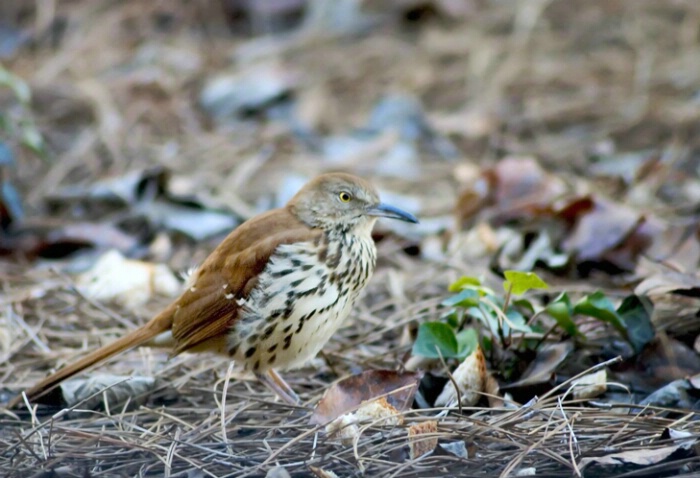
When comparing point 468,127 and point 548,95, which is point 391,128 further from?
point 548,95

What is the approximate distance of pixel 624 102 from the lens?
26.5 ft

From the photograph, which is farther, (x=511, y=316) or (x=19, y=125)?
(x=19, y=125)

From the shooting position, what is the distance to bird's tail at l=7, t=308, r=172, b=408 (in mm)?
4020

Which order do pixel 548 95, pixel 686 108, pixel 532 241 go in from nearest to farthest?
pixel 532 241 < pixel 686 108 < pixel 548 95

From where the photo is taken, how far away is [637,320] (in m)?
3.93

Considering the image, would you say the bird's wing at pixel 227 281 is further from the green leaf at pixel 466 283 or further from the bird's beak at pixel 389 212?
the green leaf at pixel 466 283

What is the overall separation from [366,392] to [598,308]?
93cm

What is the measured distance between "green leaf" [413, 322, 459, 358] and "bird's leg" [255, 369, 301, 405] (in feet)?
1.88

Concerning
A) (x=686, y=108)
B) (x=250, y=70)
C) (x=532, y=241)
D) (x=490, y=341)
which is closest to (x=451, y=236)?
(x=532, y=241)

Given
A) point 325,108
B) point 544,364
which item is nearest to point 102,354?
point 544,364

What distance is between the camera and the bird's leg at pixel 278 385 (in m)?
4.04

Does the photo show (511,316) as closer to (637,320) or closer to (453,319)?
(453,319)

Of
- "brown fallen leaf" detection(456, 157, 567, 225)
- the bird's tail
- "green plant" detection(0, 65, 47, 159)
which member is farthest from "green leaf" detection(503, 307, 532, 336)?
"green plant" detection(0, 65, 47, 159)

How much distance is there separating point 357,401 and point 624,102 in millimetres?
5194
